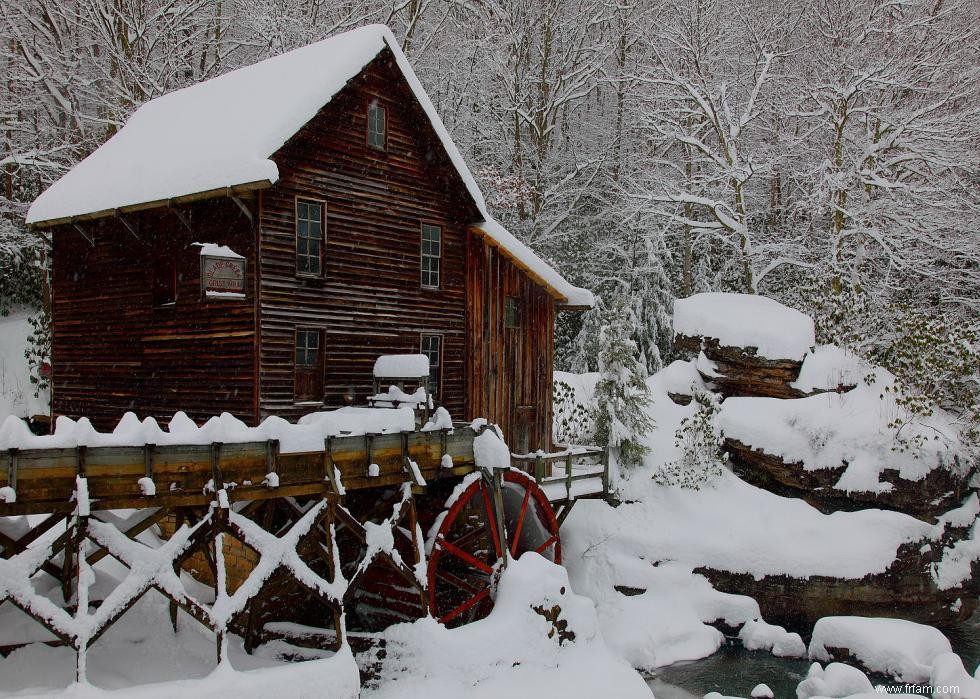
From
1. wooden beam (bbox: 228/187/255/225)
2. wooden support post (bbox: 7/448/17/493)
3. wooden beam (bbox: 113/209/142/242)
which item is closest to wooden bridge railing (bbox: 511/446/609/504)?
wooden beam (bbox: 228/187/255/225)

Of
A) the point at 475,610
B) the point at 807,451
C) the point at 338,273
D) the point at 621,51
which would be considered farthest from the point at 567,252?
the point at 475,610

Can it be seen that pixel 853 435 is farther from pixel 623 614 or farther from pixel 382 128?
pixel 382 128

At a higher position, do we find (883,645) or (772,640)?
(883,645)

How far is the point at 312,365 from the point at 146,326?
12.2 feet

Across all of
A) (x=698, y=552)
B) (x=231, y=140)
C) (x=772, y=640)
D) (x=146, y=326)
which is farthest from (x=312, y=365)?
(x=772, y=640)

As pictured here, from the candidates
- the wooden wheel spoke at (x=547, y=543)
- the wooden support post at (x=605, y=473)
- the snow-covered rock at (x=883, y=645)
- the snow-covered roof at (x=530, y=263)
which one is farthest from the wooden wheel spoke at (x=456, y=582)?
the snow-covered roof at (x=530, y=263)

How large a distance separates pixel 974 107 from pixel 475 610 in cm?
2022

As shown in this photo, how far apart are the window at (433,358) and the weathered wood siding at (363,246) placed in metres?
0.14

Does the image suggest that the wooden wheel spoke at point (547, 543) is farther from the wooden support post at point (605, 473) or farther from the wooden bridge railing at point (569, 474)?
the wooden support post at point (605, 473)

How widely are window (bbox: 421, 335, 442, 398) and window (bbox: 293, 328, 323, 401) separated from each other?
8.80 feet

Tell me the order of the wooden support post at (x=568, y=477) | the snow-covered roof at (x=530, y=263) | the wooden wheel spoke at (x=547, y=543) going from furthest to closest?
the snow-covered roof at (x=530, y=263) → the wooden support post at (x=568, y=477) → the wooden wheel spoke at (x=547, y=543)

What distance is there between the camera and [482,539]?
15.2 meters

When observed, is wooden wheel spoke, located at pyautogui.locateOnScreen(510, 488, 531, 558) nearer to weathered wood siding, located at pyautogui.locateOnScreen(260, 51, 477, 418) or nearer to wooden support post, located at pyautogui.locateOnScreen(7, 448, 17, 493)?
weathered wood siding, located at pyautogui.locateOnScreen(260, 51, 477, 418)

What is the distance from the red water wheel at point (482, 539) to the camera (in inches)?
504
